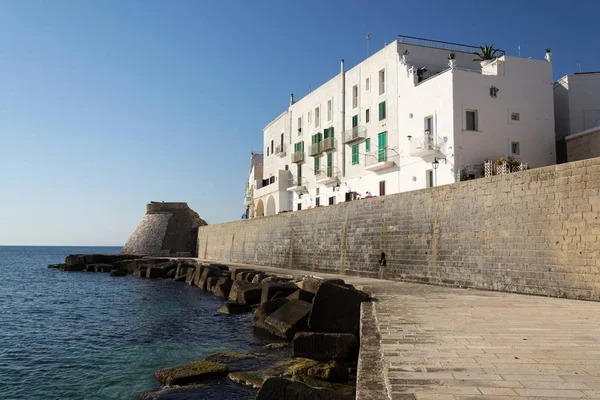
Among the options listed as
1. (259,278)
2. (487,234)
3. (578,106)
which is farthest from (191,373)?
(578,106)

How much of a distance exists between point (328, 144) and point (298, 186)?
5432mm

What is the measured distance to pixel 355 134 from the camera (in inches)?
1105

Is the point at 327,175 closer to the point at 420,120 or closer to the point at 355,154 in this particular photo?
the point at 355,154

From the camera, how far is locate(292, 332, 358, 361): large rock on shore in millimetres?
8078

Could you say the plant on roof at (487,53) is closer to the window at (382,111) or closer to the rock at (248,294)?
the window at (382,111)

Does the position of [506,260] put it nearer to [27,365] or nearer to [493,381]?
[493,381]

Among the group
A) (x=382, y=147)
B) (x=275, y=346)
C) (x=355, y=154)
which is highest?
(x=355, y=154)

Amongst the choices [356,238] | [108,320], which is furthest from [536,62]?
[108,320]

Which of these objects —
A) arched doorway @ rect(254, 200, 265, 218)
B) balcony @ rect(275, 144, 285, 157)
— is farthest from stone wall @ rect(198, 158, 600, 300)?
arched doorway @ rect(254, 200, 265, 218)

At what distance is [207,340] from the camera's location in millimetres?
11609

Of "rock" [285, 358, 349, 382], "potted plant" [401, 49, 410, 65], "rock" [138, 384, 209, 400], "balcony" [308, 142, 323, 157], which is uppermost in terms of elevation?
"potted plant" [401, 49, 410, 65]

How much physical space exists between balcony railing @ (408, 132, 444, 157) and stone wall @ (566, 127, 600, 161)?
576 centimetres

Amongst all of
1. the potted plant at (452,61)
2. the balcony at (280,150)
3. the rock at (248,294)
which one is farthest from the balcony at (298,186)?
the rock at (248,294)

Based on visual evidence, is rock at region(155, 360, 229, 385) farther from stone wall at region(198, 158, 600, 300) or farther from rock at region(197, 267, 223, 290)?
rock at region(197, 267, 223, 290)
